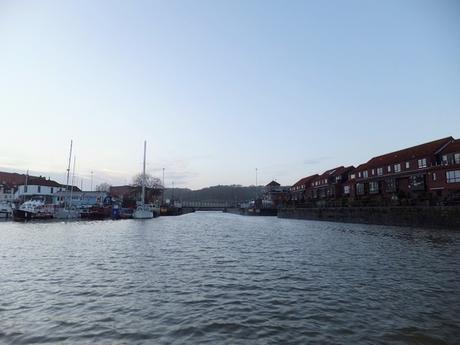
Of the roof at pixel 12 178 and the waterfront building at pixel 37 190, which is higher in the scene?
the roof at pixel 12 178

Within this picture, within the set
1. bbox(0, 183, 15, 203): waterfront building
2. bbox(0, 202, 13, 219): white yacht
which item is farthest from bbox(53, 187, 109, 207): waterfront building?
bbox(0, 202, 13, 219): white yacht

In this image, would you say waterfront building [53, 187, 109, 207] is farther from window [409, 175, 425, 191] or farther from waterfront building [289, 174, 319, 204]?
window [409, 175, 425, 191]

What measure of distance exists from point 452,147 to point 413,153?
9963 mm

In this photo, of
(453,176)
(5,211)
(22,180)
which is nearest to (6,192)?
(22,180)

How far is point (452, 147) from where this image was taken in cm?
5978

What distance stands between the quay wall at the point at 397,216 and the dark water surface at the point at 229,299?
25.3m

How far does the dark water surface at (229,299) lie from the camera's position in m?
9.13

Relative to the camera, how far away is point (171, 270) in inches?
699

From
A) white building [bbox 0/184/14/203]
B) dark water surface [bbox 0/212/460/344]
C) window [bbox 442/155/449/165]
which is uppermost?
window [bbox 442/155/449/165]

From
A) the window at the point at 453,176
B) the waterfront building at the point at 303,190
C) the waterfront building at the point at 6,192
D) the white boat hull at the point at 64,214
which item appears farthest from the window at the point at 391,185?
the waterfront building at the point at 6,192

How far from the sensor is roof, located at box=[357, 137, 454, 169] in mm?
63781

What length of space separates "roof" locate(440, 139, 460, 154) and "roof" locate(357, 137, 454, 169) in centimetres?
118

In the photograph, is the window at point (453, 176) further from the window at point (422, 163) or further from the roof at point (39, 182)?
the roof at point (39, 182)

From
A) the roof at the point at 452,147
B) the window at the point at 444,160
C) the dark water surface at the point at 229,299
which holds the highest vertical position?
the roof at the point at 452,147
